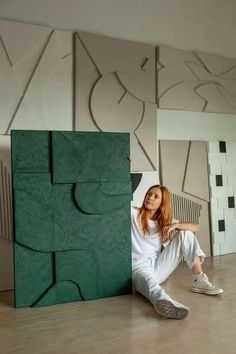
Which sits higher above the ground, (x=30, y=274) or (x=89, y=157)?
(x=89, y=157)

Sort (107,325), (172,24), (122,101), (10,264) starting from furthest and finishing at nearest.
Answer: (172,24), (122,101), (10,264), (107,325)

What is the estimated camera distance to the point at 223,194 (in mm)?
4645

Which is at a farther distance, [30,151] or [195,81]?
[195,81]

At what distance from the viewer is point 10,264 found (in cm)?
350

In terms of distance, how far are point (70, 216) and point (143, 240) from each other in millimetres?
748

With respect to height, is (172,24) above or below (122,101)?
above

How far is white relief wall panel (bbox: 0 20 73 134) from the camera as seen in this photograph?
→ 3.45 metres

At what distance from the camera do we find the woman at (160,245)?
328 cm

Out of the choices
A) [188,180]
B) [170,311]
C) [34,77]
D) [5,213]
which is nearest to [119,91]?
[34,77]

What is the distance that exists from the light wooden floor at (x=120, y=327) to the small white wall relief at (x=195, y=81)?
85.4 inches

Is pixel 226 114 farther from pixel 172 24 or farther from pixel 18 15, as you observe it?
pixel 18 15

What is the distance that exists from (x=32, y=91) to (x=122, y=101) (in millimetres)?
945

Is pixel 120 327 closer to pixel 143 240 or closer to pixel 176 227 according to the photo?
pixel 143 240

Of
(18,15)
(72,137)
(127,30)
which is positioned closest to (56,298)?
(72,137)
